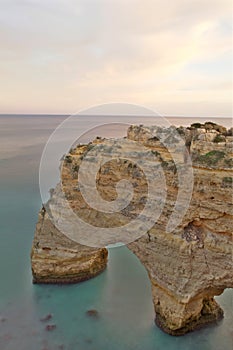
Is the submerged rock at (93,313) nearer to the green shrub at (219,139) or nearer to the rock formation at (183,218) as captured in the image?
the rock formation at (183,218)

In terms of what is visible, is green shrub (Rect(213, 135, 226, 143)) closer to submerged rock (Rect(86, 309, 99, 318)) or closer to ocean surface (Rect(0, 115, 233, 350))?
ocean surface (Rect(0, 115, 233, 350))

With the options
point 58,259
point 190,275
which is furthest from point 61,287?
point 190,275

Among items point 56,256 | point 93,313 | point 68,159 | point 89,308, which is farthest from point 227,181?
point 56,256

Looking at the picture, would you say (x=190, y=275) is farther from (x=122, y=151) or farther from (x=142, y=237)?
(x=122, y=151)

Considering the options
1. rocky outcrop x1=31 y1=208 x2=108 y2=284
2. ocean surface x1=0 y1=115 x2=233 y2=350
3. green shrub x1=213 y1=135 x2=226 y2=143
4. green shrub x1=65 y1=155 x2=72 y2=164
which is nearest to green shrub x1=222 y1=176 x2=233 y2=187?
green shrub x1=213 y1=135 x2=226 y2=143

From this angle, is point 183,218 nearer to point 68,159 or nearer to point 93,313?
point 68,159
